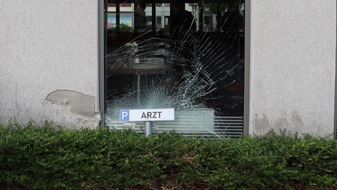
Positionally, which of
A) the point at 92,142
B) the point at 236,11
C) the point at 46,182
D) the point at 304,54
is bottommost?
the point at 46,182

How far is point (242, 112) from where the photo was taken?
21.5 feet

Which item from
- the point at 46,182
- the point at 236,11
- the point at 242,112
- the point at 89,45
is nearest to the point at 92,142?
the point at 46,182

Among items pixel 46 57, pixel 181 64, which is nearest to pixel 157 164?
pixel 181 64

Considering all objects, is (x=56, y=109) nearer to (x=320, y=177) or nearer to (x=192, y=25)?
(x=192, y=25)

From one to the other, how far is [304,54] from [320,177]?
4.80 feet

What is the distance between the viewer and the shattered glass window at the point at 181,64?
6.56 m

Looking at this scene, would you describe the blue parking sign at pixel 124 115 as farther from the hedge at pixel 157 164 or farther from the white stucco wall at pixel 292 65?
the white stucco wall at pixel 292 65

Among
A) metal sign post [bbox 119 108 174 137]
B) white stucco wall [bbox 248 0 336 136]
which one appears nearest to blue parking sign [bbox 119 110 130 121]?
metal sign post [bbox 119 108 174 137]

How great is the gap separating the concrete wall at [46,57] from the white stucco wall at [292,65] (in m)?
1.83

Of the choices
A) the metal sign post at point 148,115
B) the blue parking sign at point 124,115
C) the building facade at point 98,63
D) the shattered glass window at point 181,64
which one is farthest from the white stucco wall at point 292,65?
the blue parking sign at point 124,115

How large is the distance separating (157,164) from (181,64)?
5.28 feet

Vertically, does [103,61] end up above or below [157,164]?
above

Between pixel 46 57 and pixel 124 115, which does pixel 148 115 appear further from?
pixel 46 57

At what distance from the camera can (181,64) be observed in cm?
670
